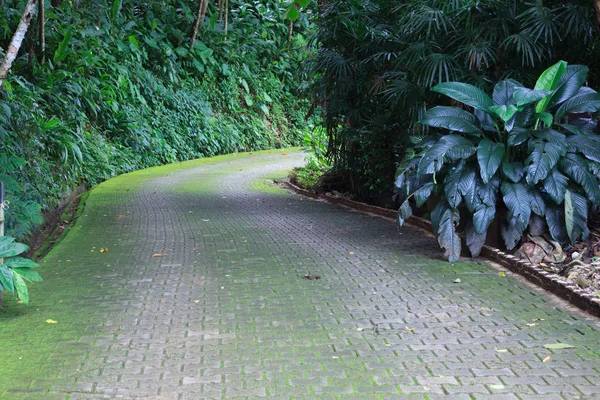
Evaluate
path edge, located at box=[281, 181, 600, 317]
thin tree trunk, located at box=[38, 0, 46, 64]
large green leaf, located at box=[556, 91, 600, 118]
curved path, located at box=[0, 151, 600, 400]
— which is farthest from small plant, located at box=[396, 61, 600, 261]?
thin tree trunk, located at box=[38, 0, 46, 64]

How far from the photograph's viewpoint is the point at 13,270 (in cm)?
499

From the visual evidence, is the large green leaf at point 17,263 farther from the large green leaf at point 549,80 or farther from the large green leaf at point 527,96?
the large green leaf at point 549,80

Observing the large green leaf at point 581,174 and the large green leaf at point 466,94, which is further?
the large green leaf at point 466,94

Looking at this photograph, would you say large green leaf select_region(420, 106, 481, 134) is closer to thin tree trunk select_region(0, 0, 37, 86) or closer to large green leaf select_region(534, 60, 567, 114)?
large green leaf select_region(534, 60, 567, 114)

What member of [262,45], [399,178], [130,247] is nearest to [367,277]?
[399,178]

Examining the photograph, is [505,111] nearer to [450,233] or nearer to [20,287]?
[450,233]

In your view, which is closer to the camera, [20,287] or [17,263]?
[20,287]

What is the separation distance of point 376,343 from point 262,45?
83.7 feet

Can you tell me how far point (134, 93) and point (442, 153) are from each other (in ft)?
51.4

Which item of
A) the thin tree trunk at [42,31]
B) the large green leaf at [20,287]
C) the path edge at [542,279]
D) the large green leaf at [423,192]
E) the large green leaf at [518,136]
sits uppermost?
the thin tree trunk at [42,31]

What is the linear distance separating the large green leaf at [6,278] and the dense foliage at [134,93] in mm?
2422

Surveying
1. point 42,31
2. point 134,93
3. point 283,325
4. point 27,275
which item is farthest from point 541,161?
point 134,93

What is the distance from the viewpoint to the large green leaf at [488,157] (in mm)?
6707

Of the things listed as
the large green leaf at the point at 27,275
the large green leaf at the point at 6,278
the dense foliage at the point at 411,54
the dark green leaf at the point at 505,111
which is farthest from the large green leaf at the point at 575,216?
the large green leaf at the point at 6,278
